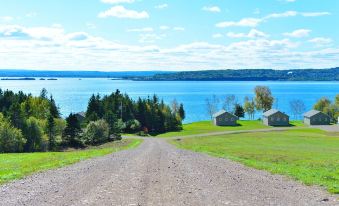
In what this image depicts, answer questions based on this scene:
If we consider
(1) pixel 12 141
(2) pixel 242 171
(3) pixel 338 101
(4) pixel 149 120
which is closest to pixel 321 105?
(3) pixel 338 101

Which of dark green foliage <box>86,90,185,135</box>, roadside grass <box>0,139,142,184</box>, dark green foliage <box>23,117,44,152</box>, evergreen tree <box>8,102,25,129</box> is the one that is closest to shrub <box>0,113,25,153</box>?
dark green foliage <box>23,117,44,152</box>

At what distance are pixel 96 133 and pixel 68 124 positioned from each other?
18.2 feet

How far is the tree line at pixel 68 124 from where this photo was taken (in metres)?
72.9

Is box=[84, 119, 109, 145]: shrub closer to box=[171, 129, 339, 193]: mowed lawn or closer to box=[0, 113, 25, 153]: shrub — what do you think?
box=[0, 113, 25, 153]: shrub

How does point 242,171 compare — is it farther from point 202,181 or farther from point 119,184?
point 119,184

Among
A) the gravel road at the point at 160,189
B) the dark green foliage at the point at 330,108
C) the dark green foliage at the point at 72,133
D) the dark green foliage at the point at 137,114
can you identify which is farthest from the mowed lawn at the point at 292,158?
the dark green foliage at the point at 330,108

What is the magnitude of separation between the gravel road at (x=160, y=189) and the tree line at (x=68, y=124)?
49.4 meters

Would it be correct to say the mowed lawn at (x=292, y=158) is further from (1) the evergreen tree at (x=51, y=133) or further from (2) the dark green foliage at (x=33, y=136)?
(1) the evergreen tree at (x=51, y=133)

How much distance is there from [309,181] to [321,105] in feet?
446

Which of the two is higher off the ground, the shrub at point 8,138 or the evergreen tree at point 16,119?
the evergreen tree at point 16,119

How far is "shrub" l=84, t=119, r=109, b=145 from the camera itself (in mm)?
81625

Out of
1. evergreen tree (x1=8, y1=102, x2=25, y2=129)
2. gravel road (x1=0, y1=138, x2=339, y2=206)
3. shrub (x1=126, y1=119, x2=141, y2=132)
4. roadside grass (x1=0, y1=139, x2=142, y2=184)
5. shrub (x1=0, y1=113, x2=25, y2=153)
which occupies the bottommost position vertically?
shrub (x1=126, y1=119, x2=141, y2=132)

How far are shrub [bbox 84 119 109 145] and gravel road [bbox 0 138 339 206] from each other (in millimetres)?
60074

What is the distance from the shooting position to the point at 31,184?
1767 cm
